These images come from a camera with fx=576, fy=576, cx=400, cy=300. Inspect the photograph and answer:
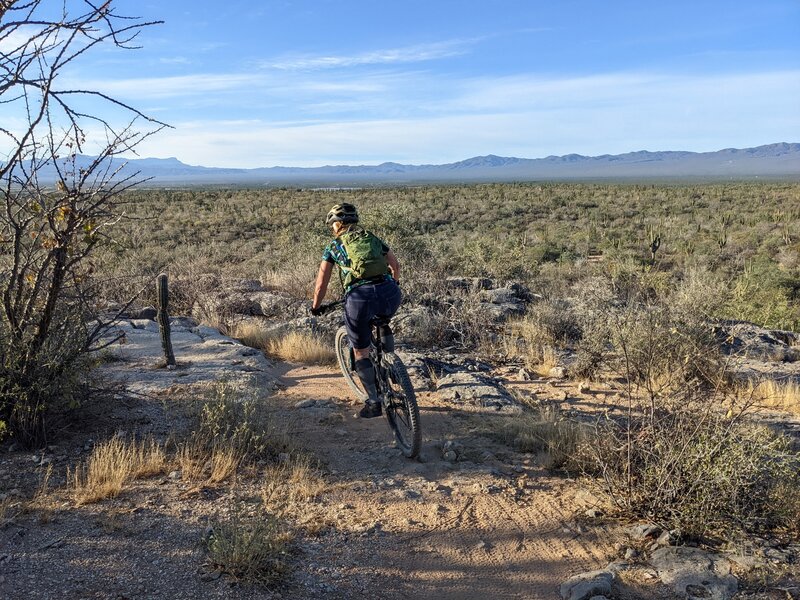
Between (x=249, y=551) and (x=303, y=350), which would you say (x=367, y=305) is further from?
(x=303, y=350)

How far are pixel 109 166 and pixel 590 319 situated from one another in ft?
19.6

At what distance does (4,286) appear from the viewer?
4.61 m

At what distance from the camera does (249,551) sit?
3.04m

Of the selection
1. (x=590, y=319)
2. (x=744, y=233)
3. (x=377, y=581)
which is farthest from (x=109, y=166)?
(x=744, y=233)

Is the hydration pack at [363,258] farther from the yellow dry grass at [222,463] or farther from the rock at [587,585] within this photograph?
the rock at [587,585]

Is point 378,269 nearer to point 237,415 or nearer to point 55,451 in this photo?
point 237,415

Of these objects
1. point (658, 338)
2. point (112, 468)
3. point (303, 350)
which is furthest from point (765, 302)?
point (112, 468)

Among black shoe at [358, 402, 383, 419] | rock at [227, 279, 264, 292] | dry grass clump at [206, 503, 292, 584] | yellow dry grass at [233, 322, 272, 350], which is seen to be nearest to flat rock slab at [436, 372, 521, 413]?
black shoe at [358, 402, 383, 419]

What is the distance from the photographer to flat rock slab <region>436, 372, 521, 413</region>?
19.0ft

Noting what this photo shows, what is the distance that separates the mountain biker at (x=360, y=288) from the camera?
14.9 ft

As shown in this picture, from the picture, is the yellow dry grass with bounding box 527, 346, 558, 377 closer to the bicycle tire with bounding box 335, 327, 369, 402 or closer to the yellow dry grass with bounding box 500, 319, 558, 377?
the yellow dry grass with bounding box 500, 319, 558, 377

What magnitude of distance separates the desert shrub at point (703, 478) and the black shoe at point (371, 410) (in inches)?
73.6

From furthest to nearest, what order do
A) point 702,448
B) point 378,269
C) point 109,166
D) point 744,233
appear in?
point 744,233
point 378,269
point 109,166
point 702,448

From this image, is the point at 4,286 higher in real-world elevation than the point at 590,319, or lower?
higher
